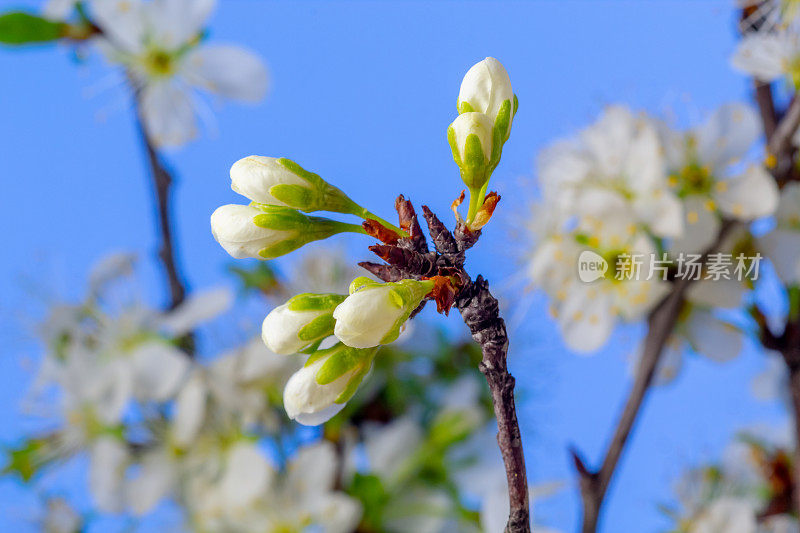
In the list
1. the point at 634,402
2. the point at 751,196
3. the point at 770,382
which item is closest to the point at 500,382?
the point at 634,402

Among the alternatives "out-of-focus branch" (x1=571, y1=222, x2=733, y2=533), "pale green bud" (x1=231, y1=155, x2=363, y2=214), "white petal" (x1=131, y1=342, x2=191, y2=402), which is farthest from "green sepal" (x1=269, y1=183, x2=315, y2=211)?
"white petal" (x1=131, y1=342, x2=191, y2=402)

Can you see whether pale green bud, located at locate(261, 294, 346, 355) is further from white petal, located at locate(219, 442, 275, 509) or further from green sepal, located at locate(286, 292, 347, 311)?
white petal, located at locate(219, 442, 275, 509)

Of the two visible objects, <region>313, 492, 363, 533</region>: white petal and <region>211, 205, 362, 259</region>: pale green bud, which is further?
<region>313, 492, 363, 533</region>: white petal

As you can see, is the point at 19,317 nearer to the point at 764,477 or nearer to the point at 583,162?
the point at 583,162

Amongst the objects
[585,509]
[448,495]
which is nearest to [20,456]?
[448,495]

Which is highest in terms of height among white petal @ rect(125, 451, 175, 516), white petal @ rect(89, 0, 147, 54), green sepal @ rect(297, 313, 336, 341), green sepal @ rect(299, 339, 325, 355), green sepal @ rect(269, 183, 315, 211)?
white petal @ rect(89, 0, 147, 54)

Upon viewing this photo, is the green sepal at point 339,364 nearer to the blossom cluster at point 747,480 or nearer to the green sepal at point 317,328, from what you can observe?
Result: the green sepal at point 317,328

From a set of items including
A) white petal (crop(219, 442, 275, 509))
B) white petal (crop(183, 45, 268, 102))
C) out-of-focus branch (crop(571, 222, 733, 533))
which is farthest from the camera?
white petal (crop(183, 45, 268, 102))
